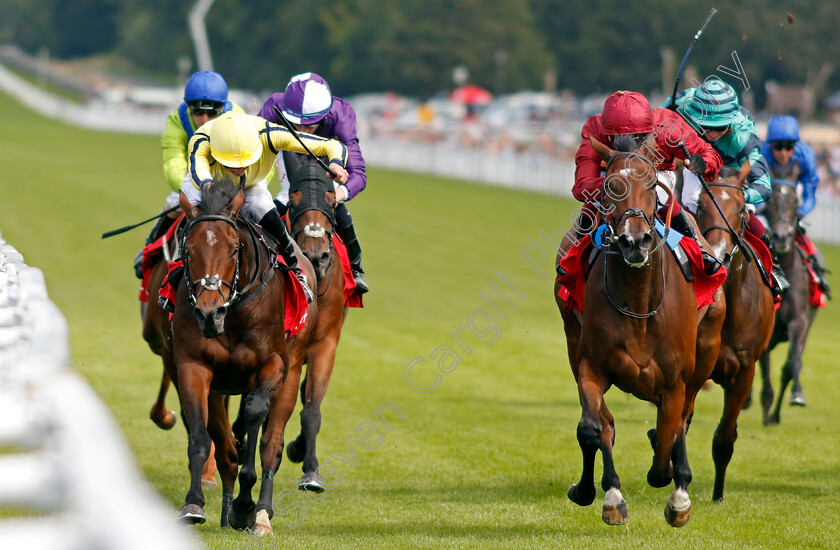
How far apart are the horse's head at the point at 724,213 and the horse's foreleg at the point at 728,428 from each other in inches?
32.3

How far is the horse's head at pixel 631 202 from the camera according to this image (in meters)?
5.86

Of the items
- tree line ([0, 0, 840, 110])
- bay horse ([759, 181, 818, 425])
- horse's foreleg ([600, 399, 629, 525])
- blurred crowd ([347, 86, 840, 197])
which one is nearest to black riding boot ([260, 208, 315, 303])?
horse's foreleg ([600, 399, 629, 525])

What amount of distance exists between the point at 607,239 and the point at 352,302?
95.2 inches

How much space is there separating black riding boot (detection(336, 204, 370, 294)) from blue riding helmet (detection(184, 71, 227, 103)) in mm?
1131

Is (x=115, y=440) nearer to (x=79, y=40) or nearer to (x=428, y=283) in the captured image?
(x=428, y=283)

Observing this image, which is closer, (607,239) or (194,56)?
(607,239)

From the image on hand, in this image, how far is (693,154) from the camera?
733 cm

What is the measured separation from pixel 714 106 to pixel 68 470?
6097mm

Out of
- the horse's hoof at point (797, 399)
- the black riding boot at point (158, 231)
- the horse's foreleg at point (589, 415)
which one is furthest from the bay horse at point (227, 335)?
the horse's hoof at point (797, 399)

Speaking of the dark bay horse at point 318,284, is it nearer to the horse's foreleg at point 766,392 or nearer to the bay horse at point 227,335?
the bay horse at point 227,335

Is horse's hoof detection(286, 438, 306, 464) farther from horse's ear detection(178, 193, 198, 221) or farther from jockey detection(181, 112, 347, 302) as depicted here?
horse's ear detection(178, 193, 198, 221)

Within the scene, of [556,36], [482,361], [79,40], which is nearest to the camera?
[482,361]

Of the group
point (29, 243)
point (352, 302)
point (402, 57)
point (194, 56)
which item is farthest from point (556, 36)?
point (352, 302)

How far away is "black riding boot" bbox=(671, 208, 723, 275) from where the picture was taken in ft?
22.5
